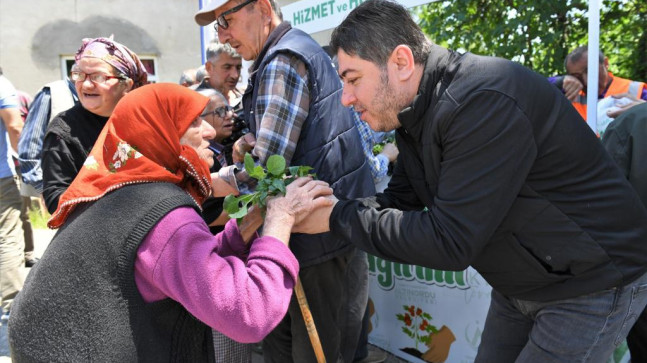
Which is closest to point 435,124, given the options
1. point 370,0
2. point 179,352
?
point 370,0

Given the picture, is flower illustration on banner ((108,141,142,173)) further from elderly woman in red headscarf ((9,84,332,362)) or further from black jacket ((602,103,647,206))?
black jacket ((602,103,647,206))

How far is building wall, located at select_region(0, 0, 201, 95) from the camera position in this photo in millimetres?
11883

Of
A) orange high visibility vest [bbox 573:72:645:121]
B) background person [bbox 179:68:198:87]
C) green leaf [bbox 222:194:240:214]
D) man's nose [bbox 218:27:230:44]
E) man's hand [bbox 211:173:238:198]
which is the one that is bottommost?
background person [bbox 179:68:198:87]

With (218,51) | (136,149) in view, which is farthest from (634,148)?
(218,51)

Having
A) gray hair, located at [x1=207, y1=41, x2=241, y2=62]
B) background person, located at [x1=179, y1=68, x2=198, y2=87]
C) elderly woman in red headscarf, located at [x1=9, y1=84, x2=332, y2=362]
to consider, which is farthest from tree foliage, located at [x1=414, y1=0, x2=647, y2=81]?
elderly woman in red headscarf, located at [x1=9, y1=84, x2=332, y2=362]

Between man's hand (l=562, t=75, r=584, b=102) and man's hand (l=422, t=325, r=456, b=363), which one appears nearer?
man's hand (l=562, t=75, r=584, b=102)

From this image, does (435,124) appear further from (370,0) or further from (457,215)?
(370,0)

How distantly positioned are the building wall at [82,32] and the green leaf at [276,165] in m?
11.3

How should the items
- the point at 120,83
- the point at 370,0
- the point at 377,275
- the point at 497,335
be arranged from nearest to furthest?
the point at 370,0 → the point at 497,335 → the point at 120,83 → the point at 377,275

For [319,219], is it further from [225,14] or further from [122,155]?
[225,14]

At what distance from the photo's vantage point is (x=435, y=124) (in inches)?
65.8

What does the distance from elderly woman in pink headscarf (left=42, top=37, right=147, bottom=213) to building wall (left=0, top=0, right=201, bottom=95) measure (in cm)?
993

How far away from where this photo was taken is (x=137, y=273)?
5.27ft

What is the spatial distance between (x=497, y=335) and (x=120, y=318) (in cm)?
136
